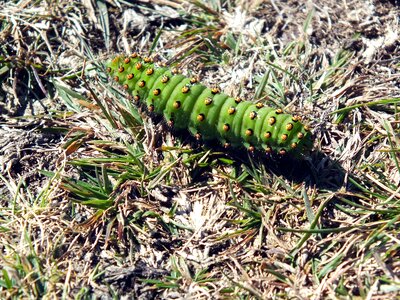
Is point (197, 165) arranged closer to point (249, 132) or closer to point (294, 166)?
point (249, 132)

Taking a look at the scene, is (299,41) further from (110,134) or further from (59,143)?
(59,143)

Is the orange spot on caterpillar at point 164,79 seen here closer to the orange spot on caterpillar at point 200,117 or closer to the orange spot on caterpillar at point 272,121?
the orange spot on caterpillar at point 200,117

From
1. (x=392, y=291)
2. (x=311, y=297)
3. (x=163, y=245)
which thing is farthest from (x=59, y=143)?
(x=392, y=291)

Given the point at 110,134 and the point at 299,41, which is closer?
the point at 110,134

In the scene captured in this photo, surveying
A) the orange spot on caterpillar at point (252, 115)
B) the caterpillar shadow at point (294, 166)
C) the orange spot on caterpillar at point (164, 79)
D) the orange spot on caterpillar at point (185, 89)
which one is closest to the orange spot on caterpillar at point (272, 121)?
the orange spot on caterpillar at point (252, 115)

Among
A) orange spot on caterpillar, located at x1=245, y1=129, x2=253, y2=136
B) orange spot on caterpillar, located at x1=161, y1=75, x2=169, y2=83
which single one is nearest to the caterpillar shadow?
orange spot on caterpillar, located at x1=245, y1=129, x2=253, y2=136

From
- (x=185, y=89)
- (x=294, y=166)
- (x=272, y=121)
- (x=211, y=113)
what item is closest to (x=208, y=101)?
(x=211, y=113)
